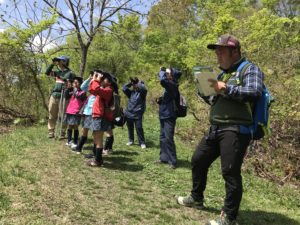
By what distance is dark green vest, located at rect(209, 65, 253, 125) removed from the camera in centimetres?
437

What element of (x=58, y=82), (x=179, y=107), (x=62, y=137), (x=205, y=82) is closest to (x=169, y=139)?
(x=179, y=107)

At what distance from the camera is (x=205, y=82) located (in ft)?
13.9

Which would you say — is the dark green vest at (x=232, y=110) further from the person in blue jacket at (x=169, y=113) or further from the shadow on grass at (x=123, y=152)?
the shadow on grass at (x=123, y=152)

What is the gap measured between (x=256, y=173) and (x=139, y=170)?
2.92 m

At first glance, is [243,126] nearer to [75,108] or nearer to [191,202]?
[191,202]

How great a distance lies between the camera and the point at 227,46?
4.47 meters

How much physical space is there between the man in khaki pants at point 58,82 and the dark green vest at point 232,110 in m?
5.70

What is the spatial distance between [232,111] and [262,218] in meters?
1.79

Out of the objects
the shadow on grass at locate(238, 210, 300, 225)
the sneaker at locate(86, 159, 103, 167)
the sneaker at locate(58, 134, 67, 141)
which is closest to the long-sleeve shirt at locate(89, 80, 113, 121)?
the sneaker at locate(86, 159, 103, 167)

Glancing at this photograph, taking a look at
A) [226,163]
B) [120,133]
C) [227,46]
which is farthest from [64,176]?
[120,133]

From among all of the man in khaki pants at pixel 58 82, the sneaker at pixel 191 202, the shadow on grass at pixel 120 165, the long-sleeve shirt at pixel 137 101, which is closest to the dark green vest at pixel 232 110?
the sneaker at pixel 191 202

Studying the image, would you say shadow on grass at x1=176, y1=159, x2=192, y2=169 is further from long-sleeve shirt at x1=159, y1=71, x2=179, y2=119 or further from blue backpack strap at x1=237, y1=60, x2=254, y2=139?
blue backpack strap at x1=237, y1=60, x2=254, y2=139

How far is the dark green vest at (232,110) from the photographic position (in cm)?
437

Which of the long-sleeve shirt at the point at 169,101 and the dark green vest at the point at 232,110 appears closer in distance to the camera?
the dark green vest at the point at 232,110
